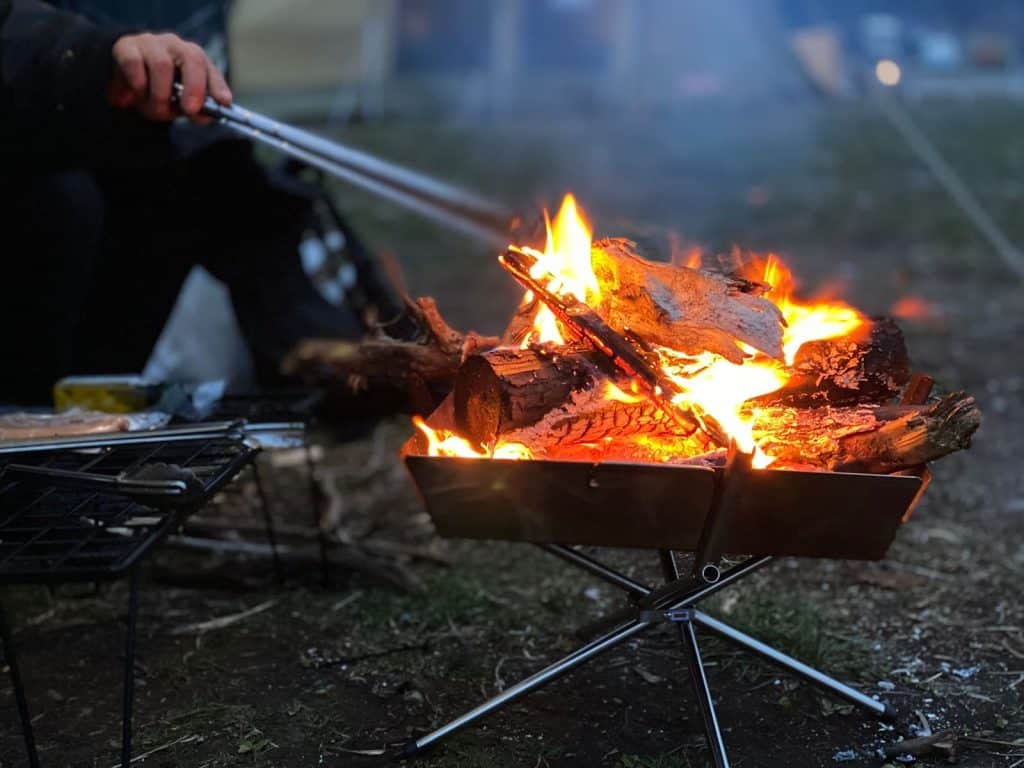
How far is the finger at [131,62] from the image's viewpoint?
277 cm

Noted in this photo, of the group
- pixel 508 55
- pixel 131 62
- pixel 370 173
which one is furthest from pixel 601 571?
pixel 508 55

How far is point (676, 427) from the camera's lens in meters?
2.15

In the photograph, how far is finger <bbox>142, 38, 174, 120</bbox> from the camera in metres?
2.76

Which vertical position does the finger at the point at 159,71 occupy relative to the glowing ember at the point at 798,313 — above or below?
above

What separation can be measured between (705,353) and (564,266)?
391 millimetres

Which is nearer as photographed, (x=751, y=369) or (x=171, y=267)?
(x=751, y=369)

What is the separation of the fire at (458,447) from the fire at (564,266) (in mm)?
271

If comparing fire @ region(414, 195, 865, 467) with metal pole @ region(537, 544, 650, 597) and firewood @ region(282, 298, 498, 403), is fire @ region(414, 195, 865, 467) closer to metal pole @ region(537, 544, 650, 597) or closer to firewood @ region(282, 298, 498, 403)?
firewood @ region(282, 298, 498, 403)

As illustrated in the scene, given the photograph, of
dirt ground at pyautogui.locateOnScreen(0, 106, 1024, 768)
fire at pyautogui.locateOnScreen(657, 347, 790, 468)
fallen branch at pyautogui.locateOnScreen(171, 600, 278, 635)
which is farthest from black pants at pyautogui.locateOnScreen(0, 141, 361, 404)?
fire at pyautogui.locateOnScreen(657, 347, 790, 468)

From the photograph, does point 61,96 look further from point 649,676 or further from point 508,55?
point 508,55

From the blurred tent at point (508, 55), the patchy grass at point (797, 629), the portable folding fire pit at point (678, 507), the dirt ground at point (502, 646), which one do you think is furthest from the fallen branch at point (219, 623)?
the blurred tent at point (508, 55)

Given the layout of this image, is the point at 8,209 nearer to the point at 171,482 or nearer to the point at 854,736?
the point at 171,482

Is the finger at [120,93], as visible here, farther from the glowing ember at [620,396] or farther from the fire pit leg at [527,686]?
the fire pit leg at [527,686]

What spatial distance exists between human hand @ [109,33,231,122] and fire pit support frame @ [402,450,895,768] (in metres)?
1.43
